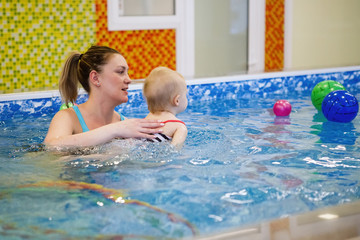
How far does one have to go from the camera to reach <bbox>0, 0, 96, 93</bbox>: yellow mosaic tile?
6879 mm

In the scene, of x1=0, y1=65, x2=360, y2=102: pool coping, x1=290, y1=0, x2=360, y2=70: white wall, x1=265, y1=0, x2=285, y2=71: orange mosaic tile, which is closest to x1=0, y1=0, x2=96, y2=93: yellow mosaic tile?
x1=0, y1=65, x2=360, y2=102: pool coping

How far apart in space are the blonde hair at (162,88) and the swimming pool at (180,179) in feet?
1.02

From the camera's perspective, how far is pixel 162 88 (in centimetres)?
343

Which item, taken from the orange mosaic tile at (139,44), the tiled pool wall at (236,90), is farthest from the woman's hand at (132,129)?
the orange mosaic tile at (139,44)

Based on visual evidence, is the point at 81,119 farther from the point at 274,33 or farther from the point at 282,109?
the point at 274,33

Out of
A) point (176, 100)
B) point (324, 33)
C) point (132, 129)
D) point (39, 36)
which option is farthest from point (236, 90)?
point (324, 33)

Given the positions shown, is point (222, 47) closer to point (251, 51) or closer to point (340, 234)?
point (251, 51)

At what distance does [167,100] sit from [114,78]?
0.39 m

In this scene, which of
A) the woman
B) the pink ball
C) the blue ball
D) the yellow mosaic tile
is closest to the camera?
the woman

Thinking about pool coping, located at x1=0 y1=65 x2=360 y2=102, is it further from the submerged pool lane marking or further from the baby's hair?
the submerged pool lane marking

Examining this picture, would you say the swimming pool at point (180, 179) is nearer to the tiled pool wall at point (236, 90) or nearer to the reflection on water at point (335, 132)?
the reflection on water at point (335, 132)

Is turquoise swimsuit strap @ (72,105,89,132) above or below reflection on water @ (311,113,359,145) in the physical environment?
above

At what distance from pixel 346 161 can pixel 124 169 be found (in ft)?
4.73

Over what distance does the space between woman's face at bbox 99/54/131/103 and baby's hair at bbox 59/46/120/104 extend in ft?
0.12
